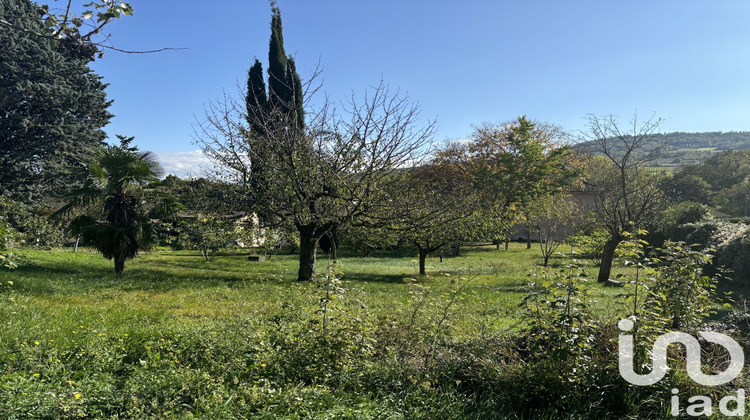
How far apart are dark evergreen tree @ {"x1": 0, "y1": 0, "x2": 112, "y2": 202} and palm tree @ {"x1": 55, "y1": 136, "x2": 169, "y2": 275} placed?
15.6 metres

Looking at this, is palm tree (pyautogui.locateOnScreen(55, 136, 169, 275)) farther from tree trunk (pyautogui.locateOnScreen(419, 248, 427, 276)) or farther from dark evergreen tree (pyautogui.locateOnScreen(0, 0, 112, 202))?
dark evergreen tree (pyautogui.locateOnScreen(0, 0, 112, 202))

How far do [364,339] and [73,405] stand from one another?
107 inches

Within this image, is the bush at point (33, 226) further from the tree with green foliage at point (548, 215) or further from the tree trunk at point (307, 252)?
the tree with green foliage at point (548, 215)

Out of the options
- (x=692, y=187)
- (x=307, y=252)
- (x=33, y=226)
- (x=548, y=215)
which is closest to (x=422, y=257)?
(x=307, y=252)

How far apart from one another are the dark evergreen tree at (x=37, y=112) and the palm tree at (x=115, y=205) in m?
15.6

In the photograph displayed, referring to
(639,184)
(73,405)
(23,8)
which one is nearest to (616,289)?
(639,184)

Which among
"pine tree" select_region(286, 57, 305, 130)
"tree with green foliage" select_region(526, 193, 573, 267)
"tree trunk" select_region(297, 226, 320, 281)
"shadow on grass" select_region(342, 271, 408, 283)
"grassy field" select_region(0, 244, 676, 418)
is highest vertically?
"pine tree" select_region(286, 57, 305, 130)

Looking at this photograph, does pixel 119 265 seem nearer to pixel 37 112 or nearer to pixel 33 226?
pixel 33 226

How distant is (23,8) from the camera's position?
26844mm

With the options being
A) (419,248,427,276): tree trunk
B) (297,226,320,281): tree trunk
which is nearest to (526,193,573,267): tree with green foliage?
(419,248,427,276): tree trunk

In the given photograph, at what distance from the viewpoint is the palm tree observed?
12539 mm

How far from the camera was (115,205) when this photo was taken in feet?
42.6

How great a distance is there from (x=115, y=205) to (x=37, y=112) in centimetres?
2132

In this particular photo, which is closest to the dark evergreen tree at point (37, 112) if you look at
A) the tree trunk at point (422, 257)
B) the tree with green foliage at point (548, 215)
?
the tree trunk at point (422, 257)
